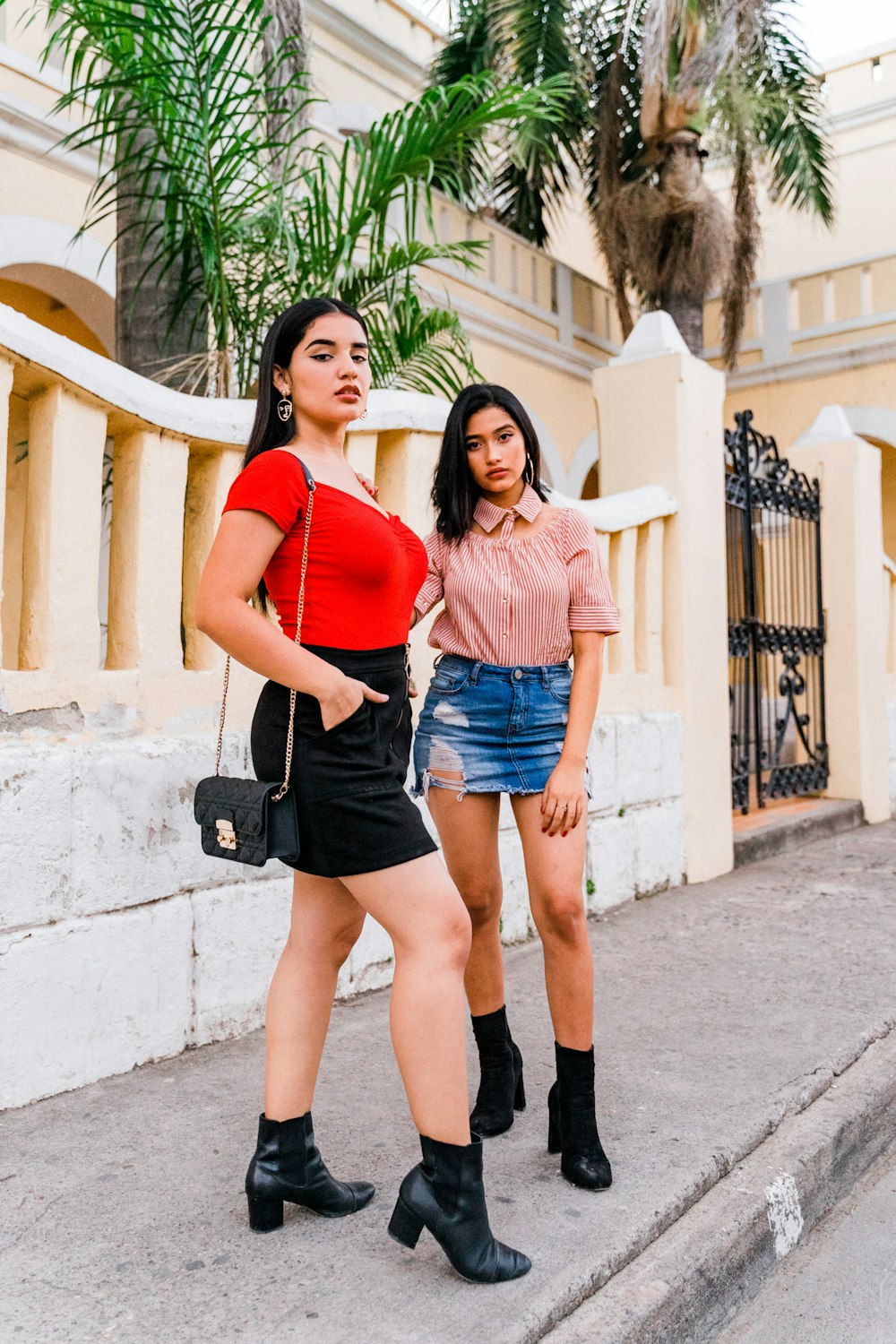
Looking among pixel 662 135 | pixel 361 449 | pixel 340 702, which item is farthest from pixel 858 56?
pixel 340 702

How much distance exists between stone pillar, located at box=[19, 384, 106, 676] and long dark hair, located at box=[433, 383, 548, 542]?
1020 mm

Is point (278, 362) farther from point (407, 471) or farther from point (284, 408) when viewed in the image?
point (407, 471)

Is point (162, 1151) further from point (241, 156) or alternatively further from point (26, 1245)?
point (241, 156)

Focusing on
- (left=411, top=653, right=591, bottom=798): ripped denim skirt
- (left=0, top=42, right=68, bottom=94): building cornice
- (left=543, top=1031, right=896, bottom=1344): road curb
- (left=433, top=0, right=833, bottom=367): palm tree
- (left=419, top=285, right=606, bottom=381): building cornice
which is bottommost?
(left=543, top=1031, right=896, bottom=1344): road curb

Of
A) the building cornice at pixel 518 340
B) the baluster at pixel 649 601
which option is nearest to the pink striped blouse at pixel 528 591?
the baluster at pixel 649 601

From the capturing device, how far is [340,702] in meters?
1.89

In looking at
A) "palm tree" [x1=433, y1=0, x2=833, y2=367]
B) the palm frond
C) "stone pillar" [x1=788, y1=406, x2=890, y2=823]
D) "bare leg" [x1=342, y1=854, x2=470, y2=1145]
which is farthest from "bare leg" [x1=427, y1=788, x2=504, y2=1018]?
the palm frond

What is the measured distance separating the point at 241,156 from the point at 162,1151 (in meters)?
3.35

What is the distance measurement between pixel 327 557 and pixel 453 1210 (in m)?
1.15

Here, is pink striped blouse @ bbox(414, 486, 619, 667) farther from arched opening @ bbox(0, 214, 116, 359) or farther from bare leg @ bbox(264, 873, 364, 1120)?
arched opening @ bbox(0, 214, 116, 359)

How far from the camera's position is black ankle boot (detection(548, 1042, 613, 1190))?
7.50 feet

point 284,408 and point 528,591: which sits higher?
point 284,408

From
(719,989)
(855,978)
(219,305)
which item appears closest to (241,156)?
(219,305)

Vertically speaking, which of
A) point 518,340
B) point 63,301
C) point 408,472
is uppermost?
point 518,340
